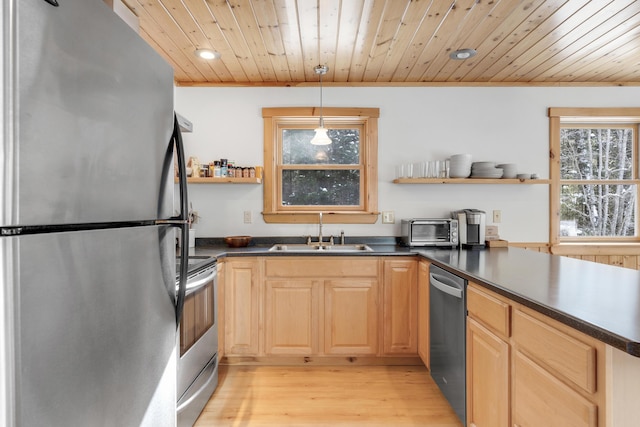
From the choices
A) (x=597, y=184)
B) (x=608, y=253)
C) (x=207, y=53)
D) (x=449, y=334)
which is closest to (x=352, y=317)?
(x=449, y=334)

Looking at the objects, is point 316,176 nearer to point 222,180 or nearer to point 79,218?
point 222,180

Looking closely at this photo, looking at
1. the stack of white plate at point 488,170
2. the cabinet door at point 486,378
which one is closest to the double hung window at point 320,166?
the stack of white plate at point 488,170

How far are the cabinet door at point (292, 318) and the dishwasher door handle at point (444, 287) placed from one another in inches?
33.7

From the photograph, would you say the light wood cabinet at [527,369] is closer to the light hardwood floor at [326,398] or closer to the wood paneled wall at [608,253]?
the light hardwood floor at [326,398]

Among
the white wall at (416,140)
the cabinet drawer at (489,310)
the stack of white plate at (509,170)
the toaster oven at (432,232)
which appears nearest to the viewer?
the cabinet drawer at (489,310)

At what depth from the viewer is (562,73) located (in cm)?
304

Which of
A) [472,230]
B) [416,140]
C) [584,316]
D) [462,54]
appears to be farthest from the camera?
[416,140]

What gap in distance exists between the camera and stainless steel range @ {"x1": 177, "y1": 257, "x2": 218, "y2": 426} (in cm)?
180

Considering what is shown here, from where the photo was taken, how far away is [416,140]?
3271 mm

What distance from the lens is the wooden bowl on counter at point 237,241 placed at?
302 centimetres

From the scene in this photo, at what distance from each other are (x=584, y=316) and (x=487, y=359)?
2.23 feet

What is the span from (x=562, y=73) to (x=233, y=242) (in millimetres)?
3189

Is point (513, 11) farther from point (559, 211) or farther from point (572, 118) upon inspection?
point (559, 211)

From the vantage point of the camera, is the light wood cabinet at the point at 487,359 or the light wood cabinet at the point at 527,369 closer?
the light wood cabinet at the point at 527,369
